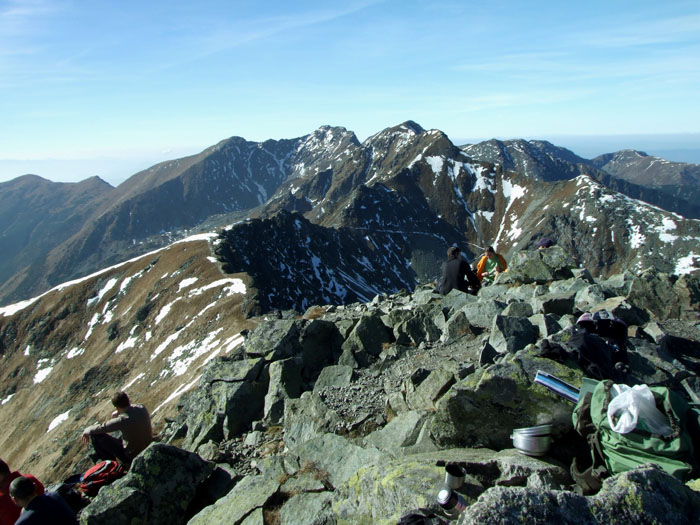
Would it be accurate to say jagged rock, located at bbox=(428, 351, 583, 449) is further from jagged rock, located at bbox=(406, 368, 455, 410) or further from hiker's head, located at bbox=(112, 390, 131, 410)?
hiker's head, located at bbox=(112, 390, 131, 410)

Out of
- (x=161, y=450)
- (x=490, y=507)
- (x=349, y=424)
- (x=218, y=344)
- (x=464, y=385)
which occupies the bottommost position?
(x=218, y=344)

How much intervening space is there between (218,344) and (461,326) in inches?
1673

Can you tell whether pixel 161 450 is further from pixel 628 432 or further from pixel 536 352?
pixel 628 432

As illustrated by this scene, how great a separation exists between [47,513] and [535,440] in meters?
10.4

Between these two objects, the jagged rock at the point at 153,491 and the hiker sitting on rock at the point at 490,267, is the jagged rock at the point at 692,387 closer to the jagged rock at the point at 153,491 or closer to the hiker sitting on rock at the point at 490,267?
the jagged rock at the point at 153,491

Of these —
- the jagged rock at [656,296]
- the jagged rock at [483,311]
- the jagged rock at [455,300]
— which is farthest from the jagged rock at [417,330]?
the jagged rock at [656,296]

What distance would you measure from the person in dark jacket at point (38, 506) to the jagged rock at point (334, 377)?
27.0 ft

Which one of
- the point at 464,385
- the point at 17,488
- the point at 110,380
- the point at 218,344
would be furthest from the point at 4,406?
the point at 464,385

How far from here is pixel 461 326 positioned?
16688 millimetres

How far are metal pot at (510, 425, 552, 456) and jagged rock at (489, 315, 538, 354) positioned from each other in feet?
16.2

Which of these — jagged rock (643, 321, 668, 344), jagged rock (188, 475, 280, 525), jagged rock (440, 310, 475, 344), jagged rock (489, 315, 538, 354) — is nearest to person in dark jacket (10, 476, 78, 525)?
jagged rock (188, 475, 280, 525)

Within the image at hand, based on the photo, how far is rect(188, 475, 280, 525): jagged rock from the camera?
29.8 feet

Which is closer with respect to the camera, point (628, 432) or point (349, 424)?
point (628, 432)

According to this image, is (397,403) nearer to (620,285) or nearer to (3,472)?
(3,472)
